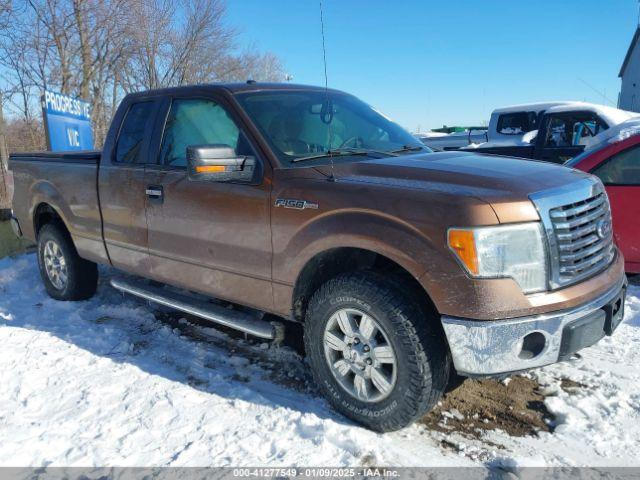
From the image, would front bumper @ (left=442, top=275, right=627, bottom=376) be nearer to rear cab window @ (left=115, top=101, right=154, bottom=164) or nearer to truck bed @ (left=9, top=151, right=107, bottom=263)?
rear cab window @ (left=115, top=101, right=154, bottom=164)

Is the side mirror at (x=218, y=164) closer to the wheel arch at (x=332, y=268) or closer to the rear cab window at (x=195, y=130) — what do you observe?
the rear cab window at (x=195, y=130)

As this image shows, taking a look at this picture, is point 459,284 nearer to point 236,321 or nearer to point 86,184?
point 236,321

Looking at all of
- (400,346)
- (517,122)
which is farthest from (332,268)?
(517,122)

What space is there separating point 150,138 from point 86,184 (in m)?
0.94

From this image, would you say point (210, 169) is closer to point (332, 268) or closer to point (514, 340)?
point (332, 268)

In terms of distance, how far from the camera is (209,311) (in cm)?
365

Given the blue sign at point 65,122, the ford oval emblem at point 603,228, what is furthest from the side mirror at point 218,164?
the blue sign at point 65,122

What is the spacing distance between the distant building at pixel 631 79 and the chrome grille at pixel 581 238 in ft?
115

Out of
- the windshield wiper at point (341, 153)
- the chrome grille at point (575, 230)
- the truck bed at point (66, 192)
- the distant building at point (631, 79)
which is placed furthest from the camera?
the distant building at point (631, 79)

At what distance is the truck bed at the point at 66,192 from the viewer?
15.0 ft

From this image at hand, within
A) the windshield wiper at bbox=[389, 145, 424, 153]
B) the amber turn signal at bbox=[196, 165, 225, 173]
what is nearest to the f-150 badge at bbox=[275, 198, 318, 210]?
the amber turn signal at bbox=[196, 165, 225, 173]

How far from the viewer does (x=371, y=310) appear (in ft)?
8.78

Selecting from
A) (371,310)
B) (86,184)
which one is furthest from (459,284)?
(86,184)

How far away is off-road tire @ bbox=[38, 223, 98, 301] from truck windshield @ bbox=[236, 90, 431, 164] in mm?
2646
